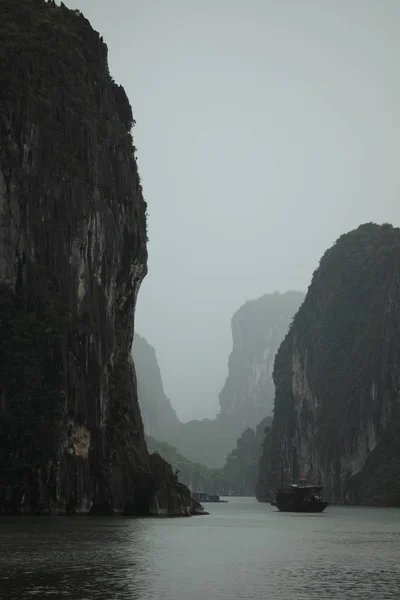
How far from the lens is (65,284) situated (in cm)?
8425

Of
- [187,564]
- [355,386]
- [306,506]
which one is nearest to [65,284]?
[187,564]

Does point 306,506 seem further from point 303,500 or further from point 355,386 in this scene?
point 355,386

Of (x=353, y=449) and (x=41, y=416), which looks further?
(x=353, y=449)

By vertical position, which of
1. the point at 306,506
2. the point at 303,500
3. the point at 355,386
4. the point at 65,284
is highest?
the point at 355,386

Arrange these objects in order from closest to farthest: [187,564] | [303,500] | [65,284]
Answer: [187,564] < [65,284] < [303,500]

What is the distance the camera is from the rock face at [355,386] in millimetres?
160000

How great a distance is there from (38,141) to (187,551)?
52.0 m

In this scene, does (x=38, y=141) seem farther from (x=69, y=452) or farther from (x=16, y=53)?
(x=69, y=452)

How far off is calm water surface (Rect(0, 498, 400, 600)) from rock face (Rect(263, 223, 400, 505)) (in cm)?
9598

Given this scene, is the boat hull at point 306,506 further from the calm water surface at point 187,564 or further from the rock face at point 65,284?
the calm water surface at point 187,564

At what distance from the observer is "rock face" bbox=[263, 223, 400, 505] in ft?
525

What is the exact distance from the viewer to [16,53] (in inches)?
3524

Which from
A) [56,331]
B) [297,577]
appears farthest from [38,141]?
[297,577]

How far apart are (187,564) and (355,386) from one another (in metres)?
137
